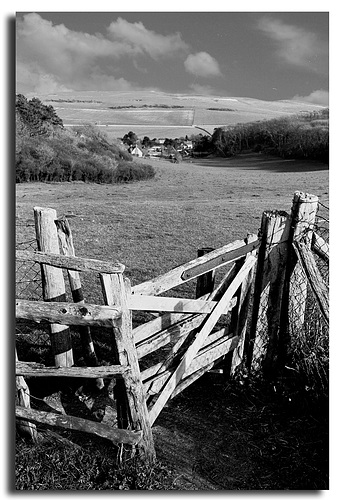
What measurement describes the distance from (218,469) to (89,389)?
1.32 m

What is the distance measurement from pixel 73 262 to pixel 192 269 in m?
0.95

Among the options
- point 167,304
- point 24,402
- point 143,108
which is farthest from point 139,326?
point 143,108

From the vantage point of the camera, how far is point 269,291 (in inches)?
148

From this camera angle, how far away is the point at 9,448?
8.94 feet

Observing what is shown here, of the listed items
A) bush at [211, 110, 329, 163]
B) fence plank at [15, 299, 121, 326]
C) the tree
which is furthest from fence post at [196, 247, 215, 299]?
the tree

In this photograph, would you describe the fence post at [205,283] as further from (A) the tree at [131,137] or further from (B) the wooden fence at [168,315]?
(A) the tree at [131,137]

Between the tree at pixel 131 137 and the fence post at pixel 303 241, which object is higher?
the tree at pixel 131 137

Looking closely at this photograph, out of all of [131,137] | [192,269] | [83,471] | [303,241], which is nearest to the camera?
[83,471]

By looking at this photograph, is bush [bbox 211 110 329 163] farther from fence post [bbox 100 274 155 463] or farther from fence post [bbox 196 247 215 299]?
fence post [bbox 100 274 155 463]

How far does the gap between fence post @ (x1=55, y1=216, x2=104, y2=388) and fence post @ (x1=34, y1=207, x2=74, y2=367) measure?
6.3 inches

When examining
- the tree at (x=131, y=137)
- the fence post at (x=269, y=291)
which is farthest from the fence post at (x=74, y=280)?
the tree at (x=131, y=137)

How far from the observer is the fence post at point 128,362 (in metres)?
2.69

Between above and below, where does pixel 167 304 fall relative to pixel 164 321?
above

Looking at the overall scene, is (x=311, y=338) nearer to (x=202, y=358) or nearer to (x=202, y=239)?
(x=202, y=358)
